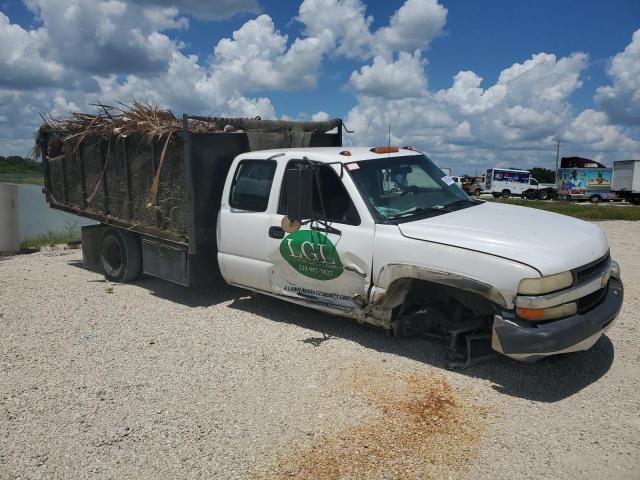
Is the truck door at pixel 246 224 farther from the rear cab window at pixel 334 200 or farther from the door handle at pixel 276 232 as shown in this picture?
the rear cab window at pixel 334 200

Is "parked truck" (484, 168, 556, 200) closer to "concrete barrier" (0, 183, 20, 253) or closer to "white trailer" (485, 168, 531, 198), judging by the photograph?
"white trailer" (485, 168, 531, 198)

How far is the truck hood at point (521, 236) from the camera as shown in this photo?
4402 mm

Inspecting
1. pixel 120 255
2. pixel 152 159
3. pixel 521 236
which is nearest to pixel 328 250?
pixel 521 236

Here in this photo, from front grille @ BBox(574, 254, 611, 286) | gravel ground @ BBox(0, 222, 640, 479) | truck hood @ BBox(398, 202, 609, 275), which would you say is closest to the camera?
gravel ground @ BBox(0, 222, 640, 479)

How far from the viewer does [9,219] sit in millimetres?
11586

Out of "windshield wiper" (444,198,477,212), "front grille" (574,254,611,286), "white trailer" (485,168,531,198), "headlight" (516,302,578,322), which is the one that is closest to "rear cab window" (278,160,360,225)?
"windshield wiper" (444,198,477,212)

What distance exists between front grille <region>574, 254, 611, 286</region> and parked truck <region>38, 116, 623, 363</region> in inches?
0.8

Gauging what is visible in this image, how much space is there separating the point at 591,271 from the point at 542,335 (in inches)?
33.7

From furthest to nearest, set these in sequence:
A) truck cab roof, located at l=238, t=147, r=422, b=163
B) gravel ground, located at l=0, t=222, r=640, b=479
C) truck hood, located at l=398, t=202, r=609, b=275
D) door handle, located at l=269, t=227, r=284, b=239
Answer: door handle, located at l=269, t=227, r=284, b=239 < truck cab roof, located at l=238, t=147, r=422, b=163 < truck hood, located at l=398, t=202, r=609, b=275 < gravel ground, located at l=0, t=222, r=640, b=479

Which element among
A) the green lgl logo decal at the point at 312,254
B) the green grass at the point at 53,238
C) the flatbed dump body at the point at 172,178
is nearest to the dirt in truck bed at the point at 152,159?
the flatbed dump body at the point at 172,178

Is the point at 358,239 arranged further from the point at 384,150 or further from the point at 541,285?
the point at 541,285

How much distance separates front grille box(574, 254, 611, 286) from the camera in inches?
178

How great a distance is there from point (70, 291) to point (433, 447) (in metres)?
6.18

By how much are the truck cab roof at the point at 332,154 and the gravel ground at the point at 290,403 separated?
1.87m
